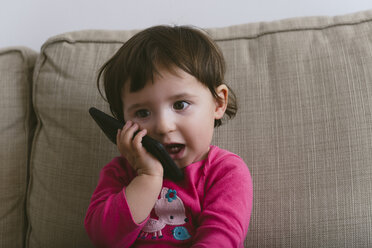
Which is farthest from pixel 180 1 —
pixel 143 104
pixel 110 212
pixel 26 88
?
pixel 110 212

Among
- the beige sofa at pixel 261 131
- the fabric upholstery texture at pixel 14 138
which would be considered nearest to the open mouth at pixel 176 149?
the beige sofa at pixel 261 131

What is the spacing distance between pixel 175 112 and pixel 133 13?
760 millimetres

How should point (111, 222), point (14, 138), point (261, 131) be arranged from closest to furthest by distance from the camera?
point (111, 222) < point (261, 131) < point (14, 138)

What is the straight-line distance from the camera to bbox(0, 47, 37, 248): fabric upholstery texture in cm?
125

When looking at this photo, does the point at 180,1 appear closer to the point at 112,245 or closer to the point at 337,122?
the point at 337,122

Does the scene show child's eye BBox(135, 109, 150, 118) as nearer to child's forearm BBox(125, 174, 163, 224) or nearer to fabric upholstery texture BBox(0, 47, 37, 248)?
child's forearm BBox(125, 174, 163, 224)

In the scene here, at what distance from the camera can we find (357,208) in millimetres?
979

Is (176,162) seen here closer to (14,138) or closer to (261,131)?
(261,131)

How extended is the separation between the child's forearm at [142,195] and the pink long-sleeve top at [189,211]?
0.01m

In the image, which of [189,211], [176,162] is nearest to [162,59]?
[176,162]

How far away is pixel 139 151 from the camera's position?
2.82 feet

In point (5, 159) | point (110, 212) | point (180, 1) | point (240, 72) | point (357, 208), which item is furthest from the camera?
point (180, 1)

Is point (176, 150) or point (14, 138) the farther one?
point (14, 138)

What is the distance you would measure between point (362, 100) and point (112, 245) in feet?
2.29
